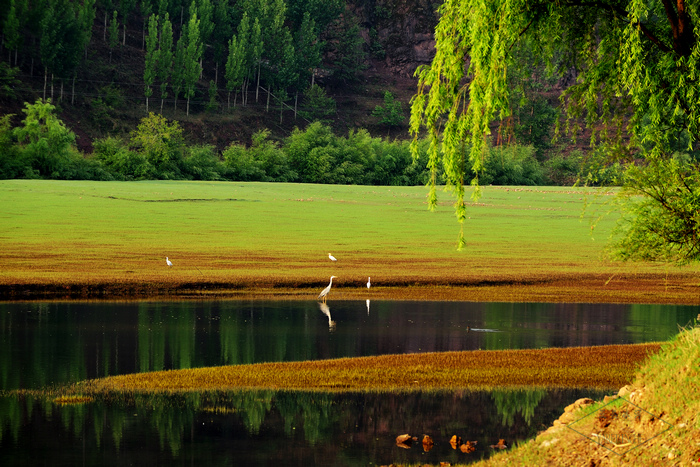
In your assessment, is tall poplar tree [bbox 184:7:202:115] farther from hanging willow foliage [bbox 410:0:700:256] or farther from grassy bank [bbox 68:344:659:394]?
hanging willow foliage [bbox 410:0:700:256]

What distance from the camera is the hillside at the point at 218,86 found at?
116188mm

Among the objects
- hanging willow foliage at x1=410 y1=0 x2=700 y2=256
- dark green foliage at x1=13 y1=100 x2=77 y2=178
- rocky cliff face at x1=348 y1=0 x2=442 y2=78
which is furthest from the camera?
rocky cliff face at x1=348 y1=0 x2=442 y2=78

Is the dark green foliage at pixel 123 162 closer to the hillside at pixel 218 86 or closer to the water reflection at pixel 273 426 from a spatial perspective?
the hillside at pixel 218 86

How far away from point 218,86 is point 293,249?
105m

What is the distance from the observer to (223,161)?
105688 mm

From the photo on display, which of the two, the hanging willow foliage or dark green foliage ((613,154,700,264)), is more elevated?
the hanging willow foliage

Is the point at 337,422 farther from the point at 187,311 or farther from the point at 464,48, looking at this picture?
the point at 187,311

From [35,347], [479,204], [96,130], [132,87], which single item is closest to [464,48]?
[35,347]

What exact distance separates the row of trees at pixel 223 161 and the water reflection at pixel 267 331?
60.4 m

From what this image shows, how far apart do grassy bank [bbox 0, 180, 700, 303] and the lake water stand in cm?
277

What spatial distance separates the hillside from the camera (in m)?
116

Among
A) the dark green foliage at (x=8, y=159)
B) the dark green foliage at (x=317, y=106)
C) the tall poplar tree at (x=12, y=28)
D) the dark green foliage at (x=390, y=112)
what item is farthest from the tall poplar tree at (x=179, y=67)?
the dark green foliage at (x=8, y=159)

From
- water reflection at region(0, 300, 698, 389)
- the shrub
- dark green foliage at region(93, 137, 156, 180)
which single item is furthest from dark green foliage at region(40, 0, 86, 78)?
water reflection at region(0, 300, 698, 389)

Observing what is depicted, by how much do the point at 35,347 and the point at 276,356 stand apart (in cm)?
472
